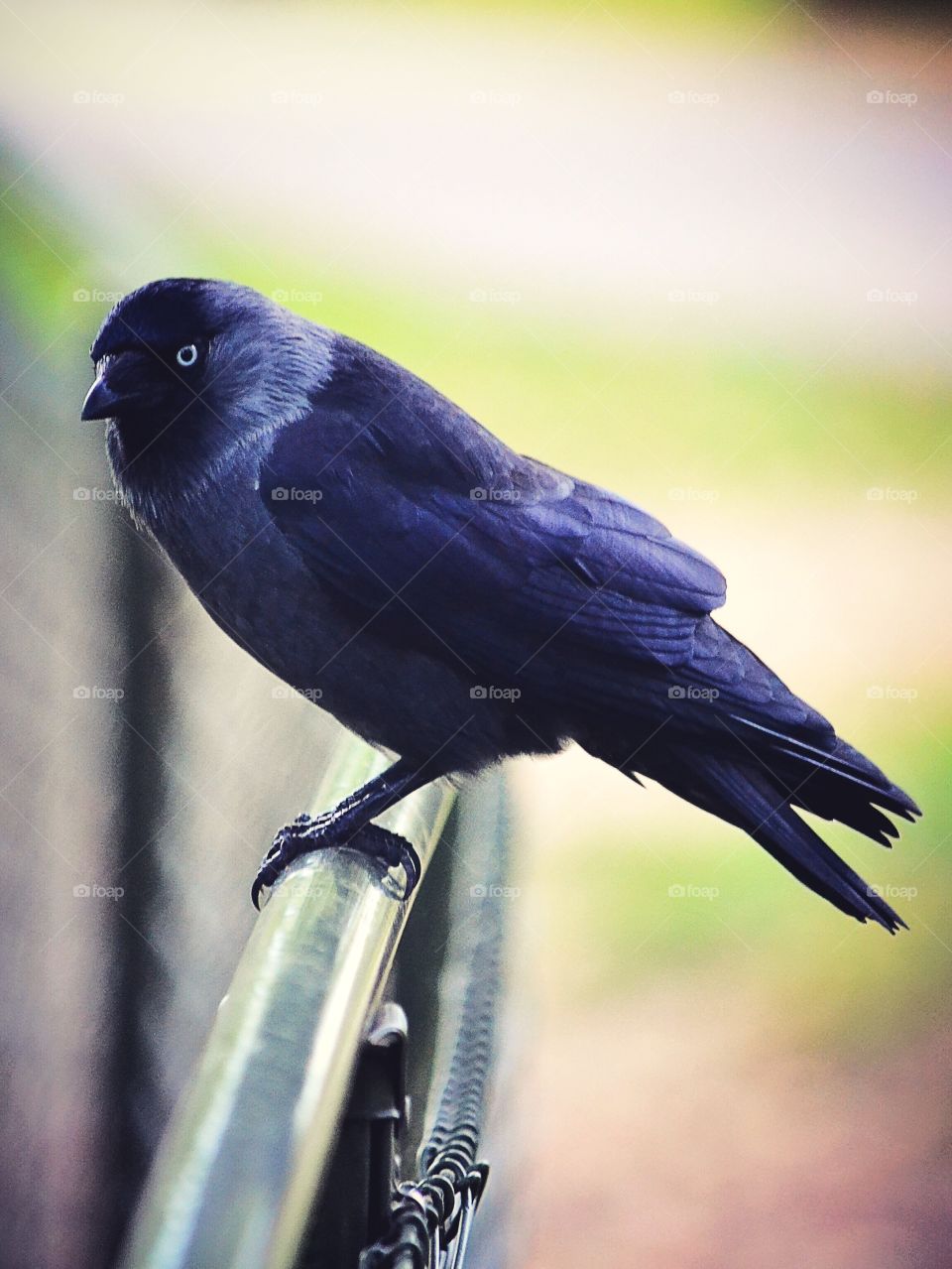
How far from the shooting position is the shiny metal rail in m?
0.64

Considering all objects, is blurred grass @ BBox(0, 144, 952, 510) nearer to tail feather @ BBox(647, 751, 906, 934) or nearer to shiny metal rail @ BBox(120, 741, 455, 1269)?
tail feather @ BBox(647, 751, 906, 934)

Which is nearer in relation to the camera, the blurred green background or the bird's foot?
the bird's foot

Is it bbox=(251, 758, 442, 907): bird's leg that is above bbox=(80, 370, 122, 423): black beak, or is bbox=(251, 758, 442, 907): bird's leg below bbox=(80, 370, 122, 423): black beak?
below

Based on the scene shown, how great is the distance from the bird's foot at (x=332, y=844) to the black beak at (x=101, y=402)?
24.5 inches

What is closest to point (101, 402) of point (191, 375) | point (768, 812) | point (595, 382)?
point (191, 375)

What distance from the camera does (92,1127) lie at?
2.02 meters

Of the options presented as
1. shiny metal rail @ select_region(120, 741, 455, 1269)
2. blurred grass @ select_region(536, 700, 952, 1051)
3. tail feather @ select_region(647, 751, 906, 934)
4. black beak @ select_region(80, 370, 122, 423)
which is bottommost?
blurred grass @ select_region(536, 700, 952, 1051)

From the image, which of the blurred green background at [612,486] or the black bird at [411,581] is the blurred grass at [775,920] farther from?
the black bird at [411,581]

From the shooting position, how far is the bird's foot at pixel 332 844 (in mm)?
1322

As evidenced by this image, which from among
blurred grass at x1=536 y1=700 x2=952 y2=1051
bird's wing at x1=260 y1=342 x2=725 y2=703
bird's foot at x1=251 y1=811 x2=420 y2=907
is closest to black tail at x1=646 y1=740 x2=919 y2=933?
bird's wing at x1=260 y1=342 x2=725 y2=703

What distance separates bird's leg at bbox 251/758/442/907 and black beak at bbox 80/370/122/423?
2.04 ft

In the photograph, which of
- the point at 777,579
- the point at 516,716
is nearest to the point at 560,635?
the point at 516,716

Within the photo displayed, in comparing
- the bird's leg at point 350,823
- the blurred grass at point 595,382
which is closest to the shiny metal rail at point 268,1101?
the bird's leg at point 350,823

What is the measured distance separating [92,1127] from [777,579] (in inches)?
60.8
